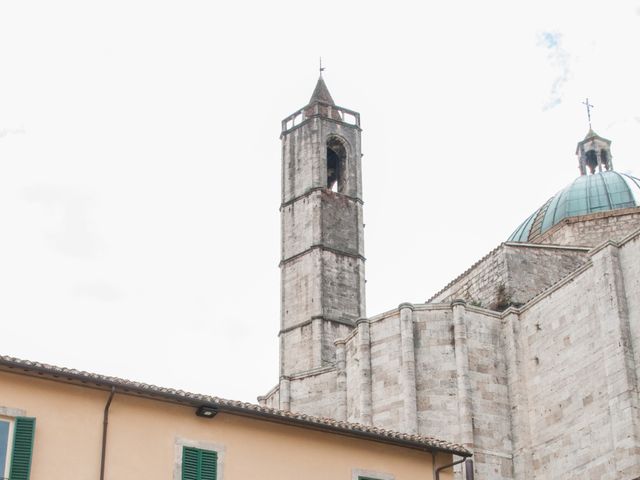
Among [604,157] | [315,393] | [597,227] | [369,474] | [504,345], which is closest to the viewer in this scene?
[369,474]

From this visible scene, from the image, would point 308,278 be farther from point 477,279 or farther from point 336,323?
point 477,279

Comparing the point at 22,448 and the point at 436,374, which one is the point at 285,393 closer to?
the point at 436,374

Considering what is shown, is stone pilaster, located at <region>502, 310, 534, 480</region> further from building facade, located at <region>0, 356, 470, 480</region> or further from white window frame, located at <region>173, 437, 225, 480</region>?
white window frame, located at <region>173, 437, 225, 480</region>

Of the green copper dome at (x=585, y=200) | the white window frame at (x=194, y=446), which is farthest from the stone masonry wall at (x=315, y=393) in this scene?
the white window frame at (x=194, y=446)

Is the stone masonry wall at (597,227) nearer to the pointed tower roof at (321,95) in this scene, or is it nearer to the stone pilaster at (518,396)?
the stone pilaster at (518,396)

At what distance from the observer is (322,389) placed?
117 ft

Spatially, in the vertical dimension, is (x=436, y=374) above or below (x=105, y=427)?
above

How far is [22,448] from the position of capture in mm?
16062

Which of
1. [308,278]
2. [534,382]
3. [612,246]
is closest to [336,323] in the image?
[308,278]

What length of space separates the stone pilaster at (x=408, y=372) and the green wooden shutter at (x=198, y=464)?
14188mm

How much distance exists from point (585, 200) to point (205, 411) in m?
25.7

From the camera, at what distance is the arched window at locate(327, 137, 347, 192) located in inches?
1806

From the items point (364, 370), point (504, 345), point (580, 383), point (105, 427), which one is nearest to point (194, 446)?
point (105, 427)

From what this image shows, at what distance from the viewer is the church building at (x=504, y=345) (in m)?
28.3
